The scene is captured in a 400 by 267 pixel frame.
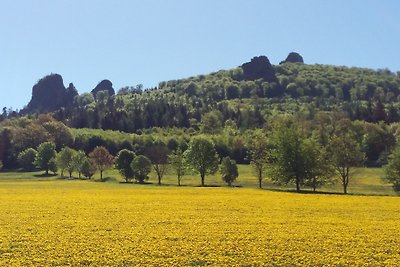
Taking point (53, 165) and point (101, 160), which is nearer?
point (101, 160)

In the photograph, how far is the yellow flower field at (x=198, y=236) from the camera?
2361 cm

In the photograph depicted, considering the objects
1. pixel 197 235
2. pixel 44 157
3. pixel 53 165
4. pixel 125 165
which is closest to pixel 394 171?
pixel 125 165

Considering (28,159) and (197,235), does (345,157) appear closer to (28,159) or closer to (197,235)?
(197,235)

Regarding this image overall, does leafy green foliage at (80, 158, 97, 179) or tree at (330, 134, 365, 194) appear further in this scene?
leafy green foliage at (80, 158, 97, 179)

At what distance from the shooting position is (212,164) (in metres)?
113

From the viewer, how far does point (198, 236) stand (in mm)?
30125

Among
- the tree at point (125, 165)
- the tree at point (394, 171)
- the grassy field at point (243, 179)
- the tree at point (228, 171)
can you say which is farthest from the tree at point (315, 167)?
the tree at point (125, 165)

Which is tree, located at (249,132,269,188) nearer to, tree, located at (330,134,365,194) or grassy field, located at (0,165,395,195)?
grassy field, located at (0,165,395,195)

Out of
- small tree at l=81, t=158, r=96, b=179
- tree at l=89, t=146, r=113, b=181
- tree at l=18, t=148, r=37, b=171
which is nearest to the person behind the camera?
small tree at l=81, t=158, r=96, b=179

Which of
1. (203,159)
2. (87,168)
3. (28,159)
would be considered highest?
(28,159)

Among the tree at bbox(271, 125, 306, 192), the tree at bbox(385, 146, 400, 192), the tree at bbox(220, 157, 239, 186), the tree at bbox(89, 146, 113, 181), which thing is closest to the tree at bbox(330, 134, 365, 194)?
the tree at bbox(385, 146, 400, 192)

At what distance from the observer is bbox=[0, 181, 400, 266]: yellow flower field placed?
23609 millimetres

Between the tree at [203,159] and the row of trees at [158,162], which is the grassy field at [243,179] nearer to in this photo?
the row of trees at [158,162]

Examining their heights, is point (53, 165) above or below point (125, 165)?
above
